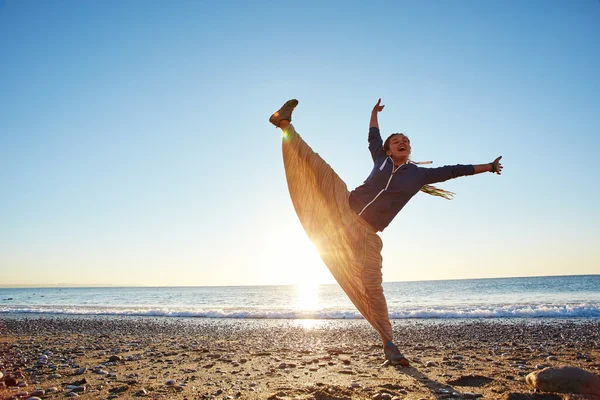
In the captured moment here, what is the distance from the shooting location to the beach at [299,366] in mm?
3947

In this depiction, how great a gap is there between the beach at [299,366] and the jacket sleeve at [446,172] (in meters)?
2.22

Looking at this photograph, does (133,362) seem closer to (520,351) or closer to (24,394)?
(24,394)

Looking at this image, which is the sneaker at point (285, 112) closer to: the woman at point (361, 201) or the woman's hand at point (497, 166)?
the woman at point (361, 201)

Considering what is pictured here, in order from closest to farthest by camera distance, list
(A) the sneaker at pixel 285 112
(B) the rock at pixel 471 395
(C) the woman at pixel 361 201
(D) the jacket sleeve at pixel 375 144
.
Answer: (B) the rock at pixel 471 395 < (C) the woman at pixel 361 201 < (A) the sneaker at pixel 285 112 < (D) the jacket sleeve at pixel 375 144

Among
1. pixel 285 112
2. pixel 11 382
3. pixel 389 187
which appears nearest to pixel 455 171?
pixel 389 187

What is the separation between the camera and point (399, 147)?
488cm

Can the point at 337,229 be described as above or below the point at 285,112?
below

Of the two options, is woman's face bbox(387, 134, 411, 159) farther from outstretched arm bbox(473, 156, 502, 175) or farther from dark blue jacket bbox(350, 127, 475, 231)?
outstretched arm bbox(473, 156, 502, 175)

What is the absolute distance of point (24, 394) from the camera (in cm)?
399

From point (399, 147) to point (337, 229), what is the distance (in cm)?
131

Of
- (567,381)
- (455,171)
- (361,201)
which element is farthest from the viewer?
(361,201)

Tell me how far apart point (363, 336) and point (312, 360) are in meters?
3.69

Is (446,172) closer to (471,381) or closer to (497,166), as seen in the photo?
(497,166)

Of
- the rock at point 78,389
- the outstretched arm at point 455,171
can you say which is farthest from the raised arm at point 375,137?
the rock at point 78,389
